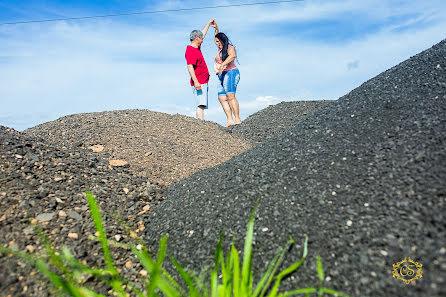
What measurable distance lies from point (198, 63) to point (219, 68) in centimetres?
43

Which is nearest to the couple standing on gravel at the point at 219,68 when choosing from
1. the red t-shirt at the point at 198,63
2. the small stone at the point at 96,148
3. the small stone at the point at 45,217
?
the red t-shirt at the point at 198,63

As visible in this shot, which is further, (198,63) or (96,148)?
(198,63)

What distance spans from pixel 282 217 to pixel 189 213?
2.48 ft

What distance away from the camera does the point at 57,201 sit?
→ 2777 millimetres

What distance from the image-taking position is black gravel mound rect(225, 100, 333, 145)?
6.99 meters

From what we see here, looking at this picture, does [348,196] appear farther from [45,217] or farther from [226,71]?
[226,71]

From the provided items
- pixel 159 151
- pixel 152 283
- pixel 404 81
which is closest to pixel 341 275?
pixel 152 283

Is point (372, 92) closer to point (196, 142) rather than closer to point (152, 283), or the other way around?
point (196, 142)

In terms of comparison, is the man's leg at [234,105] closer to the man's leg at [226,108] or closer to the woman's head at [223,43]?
the man's leg at [226,108]

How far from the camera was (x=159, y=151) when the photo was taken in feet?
14.8

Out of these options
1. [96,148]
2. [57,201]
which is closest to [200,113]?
[96,148]

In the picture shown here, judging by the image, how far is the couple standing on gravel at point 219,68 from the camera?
7.09m

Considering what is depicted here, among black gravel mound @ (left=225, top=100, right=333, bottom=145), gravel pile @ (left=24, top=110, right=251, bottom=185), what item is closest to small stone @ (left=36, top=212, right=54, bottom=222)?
gravel pile @ (left=24, top=110, right=251, bottom=185)

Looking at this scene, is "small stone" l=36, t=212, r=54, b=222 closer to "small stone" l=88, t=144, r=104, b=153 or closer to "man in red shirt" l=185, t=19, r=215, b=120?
"small stone" l=88, t=144, r=104, b=153
